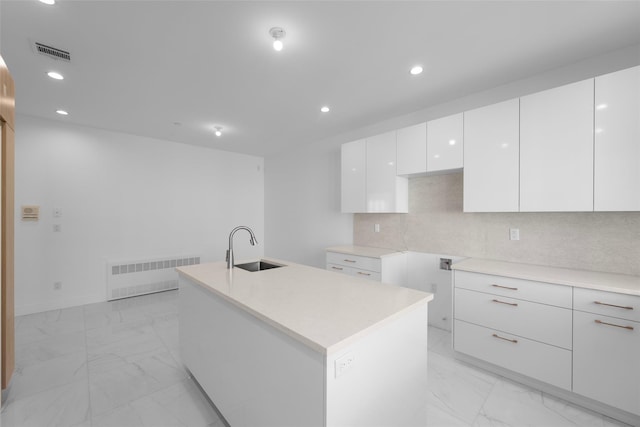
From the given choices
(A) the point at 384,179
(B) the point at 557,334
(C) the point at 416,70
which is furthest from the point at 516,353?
(C) the point at 416,70

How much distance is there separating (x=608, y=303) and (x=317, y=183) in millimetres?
3597

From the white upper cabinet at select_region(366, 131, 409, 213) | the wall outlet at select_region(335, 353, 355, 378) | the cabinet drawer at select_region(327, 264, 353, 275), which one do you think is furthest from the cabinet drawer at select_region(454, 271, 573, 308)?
the wall outlet at select_region(335, 353, 355, 378)

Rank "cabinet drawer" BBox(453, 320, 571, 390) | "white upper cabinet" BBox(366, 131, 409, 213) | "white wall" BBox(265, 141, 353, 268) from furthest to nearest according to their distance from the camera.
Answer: "white wall" BBox(265, 141, 353, 268) → "white upper cabinet" BBox(366, 131, 409, 213) → "cabinet drawer" BBox(453, 320, 571, 390)

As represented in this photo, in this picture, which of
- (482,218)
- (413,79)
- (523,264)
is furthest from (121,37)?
(523,264)

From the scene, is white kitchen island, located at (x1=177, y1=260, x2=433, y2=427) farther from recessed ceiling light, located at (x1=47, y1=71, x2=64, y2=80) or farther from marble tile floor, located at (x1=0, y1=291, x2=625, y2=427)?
recessed ceiling light, located at (x1=47, y1=71, x2=64, y2=80)

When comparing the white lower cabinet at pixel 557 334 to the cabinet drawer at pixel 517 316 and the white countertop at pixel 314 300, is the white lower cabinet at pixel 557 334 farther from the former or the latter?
the white countertop at pixel 314 300

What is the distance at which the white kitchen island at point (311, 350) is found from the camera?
971mm

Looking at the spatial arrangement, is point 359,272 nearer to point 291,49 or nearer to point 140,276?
point 291,49

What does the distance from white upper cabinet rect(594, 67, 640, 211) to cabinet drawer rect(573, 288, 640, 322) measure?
59cm

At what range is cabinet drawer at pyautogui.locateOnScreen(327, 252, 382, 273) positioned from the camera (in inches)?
118

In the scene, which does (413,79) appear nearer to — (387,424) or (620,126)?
(620,126)

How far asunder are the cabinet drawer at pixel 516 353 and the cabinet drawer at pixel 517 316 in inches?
2.0

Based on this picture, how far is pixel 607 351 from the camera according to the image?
1642 millimetres

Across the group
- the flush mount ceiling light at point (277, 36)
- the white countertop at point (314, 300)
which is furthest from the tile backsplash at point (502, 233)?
the flush mount ceiling light at point (277, 36)
